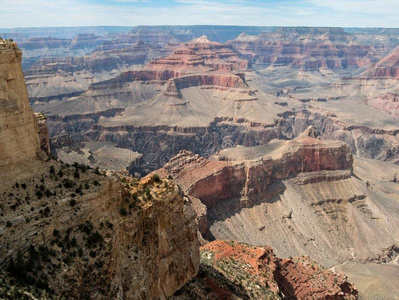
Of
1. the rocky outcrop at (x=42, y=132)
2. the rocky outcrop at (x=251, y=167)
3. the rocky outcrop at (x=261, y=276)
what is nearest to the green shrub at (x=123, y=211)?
the rocky outcrop at (x=42, y=132)

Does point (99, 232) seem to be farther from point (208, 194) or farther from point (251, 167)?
point (251, 167)

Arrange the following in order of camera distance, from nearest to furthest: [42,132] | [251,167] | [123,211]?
[123,211] → [42,132] → [251,167]

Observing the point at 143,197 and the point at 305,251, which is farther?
the point at 305,251

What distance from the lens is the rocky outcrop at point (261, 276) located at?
Result: 3359 centimetres

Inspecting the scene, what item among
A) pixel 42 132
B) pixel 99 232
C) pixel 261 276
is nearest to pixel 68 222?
pixel 99 232

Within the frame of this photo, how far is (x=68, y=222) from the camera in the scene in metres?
20.2

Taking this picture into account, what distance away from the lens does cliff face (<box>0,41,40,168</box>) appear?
1973 cm

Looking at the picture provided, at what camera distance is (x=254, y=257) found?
4138 centimetres

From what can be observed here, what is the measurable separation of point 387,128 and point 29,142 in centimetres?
17065

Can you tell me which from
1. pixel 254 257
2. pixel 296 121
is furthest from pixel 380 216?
pixel 296 121

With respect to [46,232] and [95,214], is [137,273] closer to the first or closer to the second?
[95,214]

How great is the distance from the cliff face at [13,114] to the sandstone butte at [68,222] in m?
0.05

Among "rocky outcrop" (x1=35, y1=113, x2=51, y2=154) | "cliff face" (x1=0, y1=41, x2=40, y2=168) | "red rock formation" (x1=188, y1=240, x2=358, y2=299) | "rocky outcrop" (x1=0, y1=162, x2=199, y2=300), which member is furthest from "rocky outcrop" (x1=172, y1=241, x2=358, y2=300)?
"cliff face" (x1=0, y1=41, x2=40, y2=168)

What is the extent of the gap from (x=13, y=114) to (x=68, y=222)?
6370 millimetres
